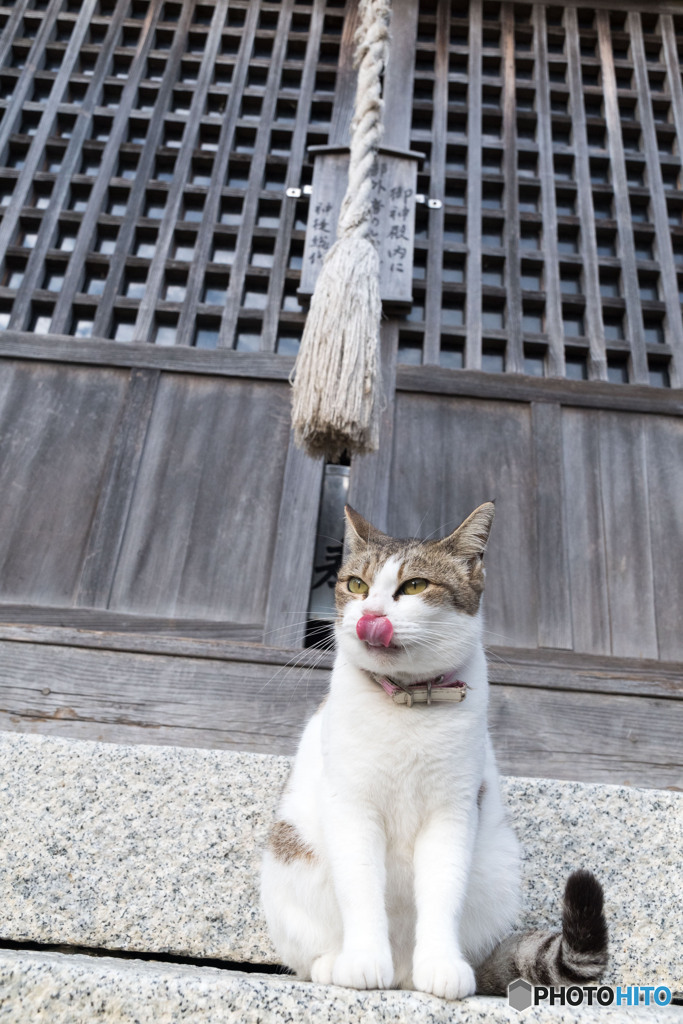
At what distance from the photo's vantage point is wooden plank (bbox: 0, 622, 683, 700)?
2559 mm

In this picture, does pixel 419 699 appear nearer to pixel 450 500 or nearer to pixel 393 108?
pixel 450 500

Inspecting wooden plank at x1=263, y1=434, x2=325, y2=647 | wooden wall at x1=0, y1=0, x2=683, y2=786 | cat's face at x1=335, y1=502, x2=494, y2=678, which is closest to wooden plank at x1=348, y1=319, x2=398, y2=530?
wooden wall at x1=0, y1=0, x2=683, y2=786

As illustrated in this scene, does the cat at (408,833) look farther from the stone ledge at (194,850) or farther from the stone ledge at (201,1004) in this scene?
the stone ledge at (194,850)

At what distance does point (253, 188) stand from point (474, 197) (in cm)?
119

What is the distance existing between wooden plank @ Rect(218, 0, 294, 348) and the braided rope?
0.97 meters

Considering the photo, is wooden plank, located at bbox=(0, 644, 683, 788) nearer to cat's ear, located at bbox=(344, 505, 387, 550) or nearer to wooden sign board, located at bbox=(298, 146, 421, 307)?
cat's ear, located at bbox=(344, 505, 387, 550)

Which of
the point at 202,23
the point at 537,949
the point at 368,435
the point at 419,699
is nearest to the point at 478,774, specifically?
the point at 419,699

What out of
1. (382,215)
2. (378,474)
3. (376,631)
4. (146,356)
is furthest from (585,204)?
(376,631)

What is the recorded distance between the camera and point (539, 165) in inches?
153

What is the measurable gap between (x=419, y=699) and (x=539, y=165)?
3.48 metres

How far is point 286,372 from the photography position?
10.9 ft

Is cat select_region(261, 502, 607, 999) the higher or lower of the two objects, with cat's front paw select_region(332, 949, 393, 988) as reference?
higher

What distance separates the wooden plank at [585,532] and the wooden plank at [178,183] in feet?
6.29

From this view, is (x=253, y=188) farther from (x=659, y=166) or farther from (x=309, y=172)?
(x=659, y=166)
